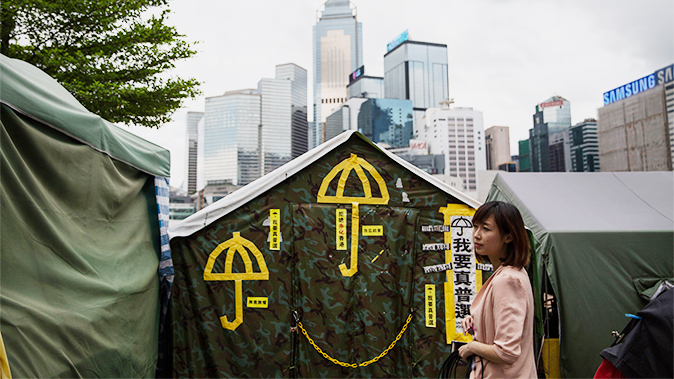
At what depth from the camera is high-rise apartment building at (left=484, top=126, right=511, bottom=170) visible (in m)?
112

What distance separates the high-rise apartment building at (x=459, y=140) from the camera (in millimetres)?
92625

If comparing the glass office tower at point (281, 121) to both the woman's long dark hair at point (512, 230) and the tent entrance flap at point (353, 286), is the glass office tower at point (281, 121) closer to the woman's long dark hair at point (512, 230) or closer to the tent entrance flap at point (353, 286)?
the tent entrance flap at point (353, 286)

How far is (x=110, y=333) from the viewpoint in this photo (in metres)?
2.72

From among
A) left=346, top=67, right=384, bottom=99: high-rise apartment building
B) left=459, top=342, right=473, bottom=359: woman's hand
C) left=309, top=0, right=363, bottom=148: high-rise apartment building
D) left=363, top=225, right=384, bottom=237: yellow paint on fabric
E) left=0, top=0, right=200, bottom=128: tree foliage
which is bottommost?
left=459, top=342, right=473, bottom=359: woman's hand

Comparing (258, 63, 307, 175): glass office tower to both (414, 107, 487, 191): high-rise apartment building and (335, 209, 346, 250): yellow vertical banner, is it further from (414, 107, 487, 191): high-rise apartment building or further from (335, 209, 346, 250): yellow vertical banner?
(335, 209, 346, 250): yellow vertical banner

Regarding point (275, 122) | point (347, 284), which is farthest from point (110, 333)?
point (275, 122)

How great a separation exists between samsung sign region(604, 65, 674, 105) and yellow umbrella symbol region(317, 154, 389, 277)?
71056 mm

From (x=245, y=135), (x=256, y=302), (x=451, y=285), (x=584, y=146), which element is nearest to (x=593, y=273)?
(x=451, y=285)

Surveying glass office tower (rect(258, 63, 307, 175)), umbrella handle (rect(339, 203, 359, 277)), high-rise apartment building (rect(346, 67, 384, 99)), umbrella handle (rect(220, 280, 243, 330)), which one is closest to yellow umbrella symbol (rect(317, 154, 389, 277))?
umbrella handle (rect(339, 203, 359, 277))

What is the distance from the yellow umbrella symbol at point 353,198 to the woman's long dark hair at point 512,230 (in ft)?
8.38

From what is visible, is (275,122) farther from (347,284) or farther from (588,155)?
(347,284)

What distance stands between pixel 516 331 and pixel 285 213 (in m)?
2.96

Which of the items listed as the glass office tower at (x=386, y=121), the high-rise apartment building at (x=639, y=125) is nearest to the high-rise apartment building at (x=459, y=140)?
the glass office tower at (x=386, y=121)

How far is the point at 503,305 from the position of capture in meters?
1.67
